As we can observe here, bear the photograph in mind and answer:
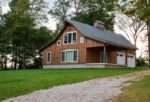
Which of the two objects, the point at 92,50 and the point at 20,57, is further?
the point at 20,57

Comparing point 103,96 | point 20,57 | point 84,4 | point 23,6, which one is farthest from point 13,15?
point 103,96

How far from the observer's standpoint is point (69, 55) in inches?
1634

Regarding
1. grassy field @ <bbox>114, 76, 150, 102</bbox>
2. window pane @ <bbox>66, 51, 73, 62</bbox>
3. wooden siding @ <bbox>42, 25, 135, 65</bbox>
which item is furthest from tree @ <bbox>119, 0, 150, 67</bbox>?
window pane @ <bbox>66, 51, 73, 62</bbox>

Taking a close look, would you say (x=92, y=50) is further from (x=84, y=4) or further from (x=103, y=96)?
(x=103, y=96)

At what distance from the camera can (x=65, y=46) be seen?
138 ft

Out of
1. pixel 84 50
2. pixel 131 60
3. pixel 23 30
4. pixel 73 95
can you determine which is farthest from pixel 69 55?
pixel 73 95

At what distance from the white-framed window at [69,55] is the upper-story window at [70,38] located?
44.1 inches

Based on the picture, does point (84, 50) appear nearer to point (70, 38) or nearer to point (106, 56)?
point (70, 38)

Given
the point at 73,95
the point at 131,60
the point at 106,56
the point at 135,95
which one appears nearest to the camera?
the point at 135,95

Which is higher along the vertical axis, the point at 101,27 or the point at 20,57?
the point at 101,27

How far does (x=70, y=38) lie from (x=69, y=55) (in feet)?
6.92

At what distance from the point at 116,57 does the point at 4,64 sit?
75.1 feet

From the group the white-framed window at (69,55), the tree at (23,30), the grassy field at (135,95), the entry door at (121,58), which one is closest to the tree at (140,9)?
the grassy field at (135,95)

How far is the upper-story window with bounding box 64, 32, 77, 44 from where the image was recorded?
135 feet
